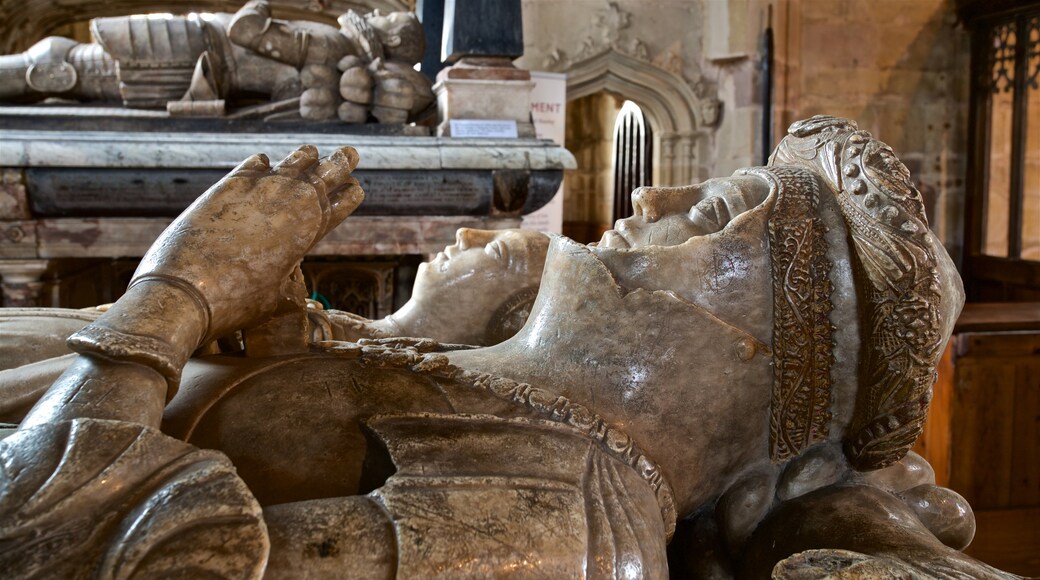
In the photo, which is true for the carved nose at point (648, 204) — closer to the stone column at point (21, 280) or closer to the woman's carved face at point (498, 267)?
the woman's carved face at point (498, 267)

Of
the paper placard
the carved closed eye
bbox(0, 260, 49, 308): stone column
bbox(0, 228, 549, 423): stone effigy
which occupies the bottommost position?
bbox(0, 260, 49, 308): stone column

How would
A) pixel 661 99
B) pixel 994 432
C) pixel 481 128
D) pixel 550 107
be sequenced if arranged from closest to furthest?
pixel 994 432 → pixel 481 128 → pixel 550 107 → pixel 661 99

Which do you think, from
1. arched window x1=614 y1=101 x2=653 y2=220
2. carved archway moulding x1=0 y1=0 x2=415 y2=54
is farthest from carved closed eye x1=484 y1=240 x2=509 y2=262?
arched window x1=614 y1=101 x2=653 y2=220

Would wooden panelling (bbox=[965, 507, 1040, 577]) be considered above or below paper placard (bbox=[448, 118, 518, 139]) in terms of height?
below

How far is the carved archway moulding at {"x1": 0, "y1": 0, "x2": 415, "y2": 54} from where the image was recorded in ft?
29.1

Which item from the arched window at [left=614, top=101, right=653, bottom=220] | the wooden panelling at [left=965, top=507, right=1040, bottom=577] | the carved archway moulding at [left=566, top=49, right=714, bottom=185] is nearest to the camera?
the wooden panelling at [left=965, top=507, right=1040, bottom=577]

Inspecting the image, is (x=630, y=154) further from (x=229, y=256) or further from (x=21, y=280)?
(x=229, y=256)

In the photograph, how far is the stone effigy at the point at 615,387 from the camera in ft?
3.88

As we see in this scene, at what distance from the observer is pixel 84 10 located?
9305 millimetres

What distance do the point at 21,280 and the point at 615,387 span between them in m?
4.55

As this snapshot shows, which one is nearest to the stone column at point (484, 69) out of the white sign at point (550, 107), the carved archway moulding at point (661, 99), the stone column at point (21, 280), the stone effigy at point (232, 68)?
the stone effigy at point (232, 68)

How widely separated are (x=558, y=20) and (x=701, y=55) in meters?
1.59

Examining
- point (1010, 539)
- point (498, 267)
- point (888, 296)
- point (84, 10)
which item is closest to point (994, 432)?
point (1010, 539)

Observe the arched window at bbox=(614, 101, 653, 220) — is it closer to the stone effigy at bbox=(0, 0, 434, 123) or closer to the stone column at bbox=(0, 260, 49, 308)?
the stone effigy at bbox=(0, 0, 434, 123)
